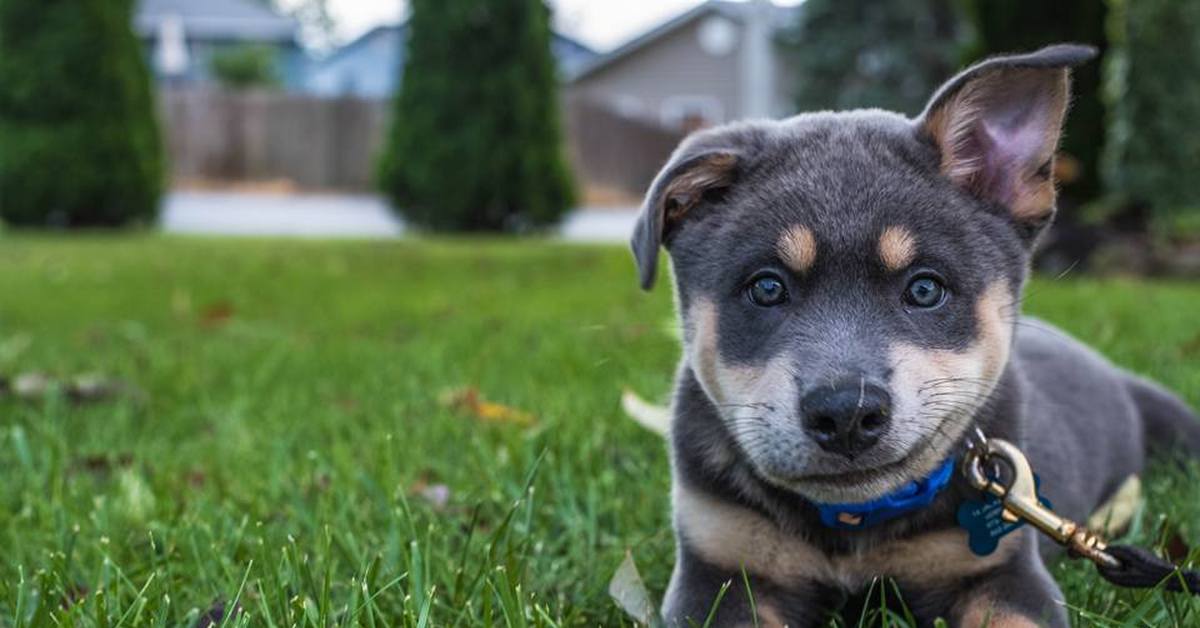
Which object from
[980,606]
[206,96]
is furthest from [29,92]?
[980,606]

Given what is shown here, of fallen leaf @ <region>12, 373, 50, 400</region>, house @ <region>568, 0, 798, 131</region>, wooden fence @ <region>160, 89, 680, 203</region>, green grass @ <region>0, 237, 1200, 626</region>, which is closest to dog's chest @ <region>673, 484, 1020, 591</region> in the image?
green grass @ <region>0, 237, 1200, 626</region>

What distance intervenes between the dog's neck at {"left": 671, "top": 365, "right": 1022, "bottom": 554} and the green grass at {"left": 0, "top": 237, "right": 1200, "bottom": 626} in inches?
14.2

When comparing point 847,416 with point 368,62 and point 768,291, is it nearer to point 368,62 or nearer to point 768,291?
point 768,291

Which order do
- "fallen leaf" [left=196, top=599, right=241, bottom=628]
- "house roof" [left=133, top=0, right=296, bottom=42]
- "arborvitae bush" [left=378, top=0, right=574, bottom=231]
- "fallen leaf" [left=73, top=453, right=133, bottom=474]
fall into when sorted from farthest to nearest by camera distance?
"house roof" [left=133, top=0, right=296, bottom=42], "arborvitae bush" [left=378, top=0, right=574, bottom=231], "fallen leaf" [left=73, top=453, right=133, bottom=474], "fallen leaf" [left=196, top=599, right=241, bottom=628]

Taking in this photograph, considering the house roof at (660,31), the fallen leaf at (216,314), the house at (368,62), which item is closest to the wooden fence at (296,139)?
the house roof at (660,31)

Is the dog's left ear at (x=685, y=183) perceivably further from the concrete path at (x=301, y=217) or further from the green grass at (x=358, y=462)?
the concrete path at (x=301, y=217)

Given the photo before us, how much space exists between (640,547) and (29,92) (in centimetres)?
1923

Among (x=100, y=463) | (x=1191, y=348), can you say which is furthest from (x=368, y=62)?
(x=100, y=463)

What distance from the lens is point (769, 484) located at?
2.52 metres

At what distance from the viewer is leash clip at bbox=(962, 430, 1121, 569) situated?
2453 millimetres

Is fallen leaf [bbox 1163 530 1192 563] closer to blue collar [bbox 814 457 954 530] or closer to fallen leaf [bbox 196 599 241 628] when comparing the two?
blue collar [bbox 814 457 954 530]

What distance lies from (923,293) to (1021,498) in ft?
1.54

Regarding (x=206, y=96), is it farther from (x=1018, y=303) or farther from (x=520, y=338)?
(x=1018, y=303)

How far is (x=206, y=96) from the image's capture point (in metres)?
32.5
